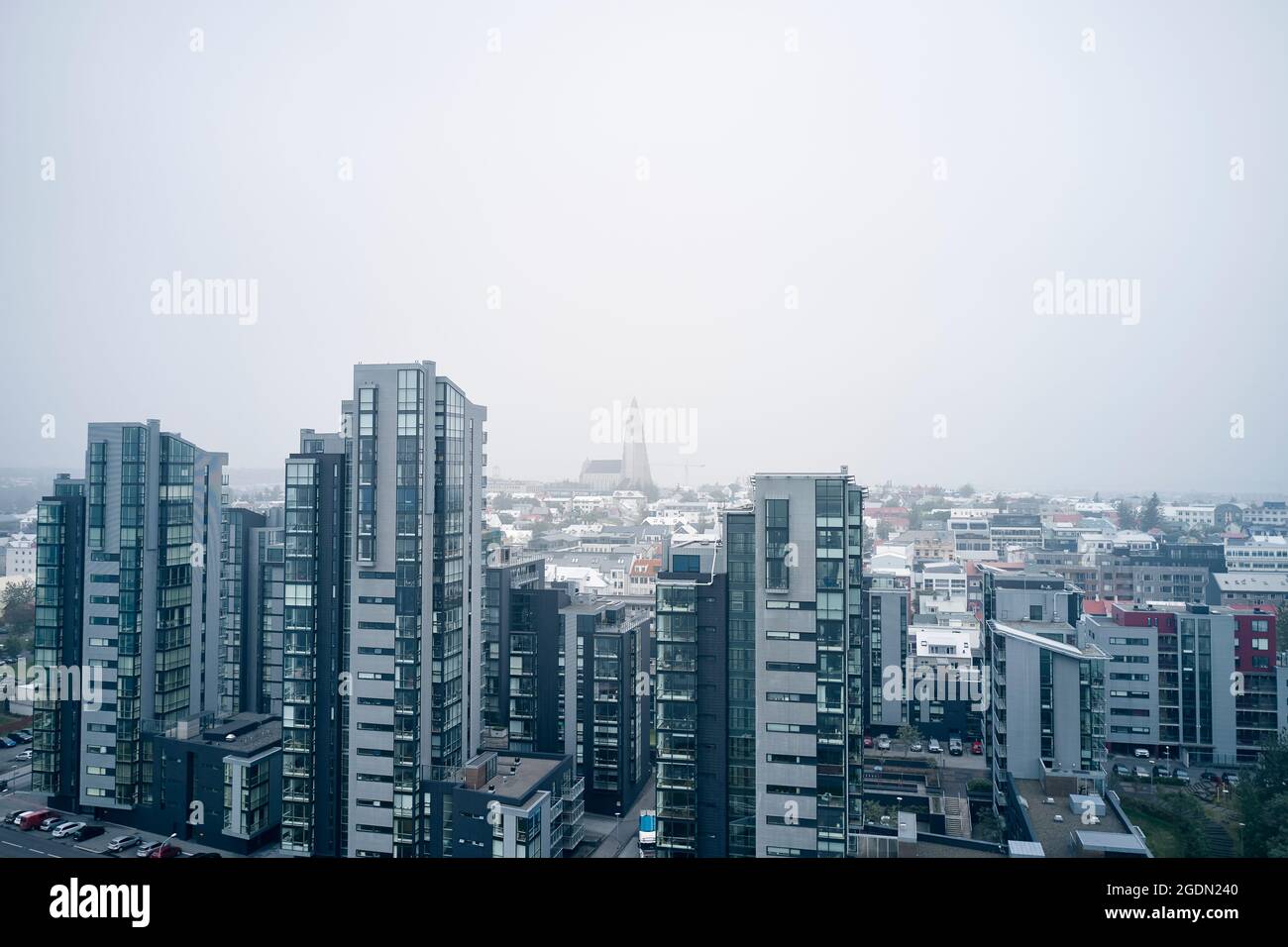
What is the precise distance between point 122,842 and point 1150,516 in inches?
1741

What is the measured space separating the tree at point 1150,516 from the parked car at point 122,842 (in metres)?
41.3

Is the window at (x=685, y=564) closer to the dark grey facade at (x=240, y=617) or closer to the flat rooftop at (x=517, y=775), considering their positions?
the flat rooftop at (x=517, y=775)

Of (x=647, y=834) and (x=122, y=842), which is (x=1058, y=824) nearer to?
(x=647, y=834)

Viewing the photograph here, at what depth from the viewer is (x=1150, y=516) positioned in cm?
4012

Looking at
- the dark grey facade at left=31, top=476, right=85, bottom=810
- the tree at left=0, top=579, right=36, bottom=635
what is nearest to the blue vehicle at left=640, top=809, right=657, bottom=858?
the dark grey facade at left=31, top=476, right=85, bottom=810

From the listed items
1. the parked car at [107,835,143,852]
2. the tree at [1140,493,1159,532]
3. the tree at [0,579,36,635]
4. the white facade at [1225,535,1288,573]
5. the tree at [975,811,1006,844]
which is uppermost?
the tree at [1140,493,1159,532]

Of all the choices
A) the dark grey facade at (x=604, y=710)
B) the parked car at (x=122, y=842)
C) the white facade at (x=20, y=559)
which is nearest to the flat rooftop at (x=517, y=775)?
the dark grey facade at (x=604, y=710)

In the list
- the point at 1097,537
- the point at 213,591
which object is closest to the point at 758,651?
the point at 213,591

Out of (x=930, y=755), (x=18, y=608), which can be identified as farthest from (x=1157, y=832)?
(x=18, y=608)

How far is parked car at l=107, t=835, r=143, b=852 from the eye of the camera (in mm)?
11703

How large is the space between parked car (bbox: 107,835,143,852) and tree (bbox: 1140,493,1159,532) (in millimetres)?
41300

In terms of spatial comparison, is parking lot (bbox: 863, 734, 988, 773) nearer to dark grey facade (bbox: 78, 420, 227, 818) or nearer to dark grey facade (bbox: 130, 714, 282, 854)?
dark grey facade (bbox: 130, 714, 282, 854)
